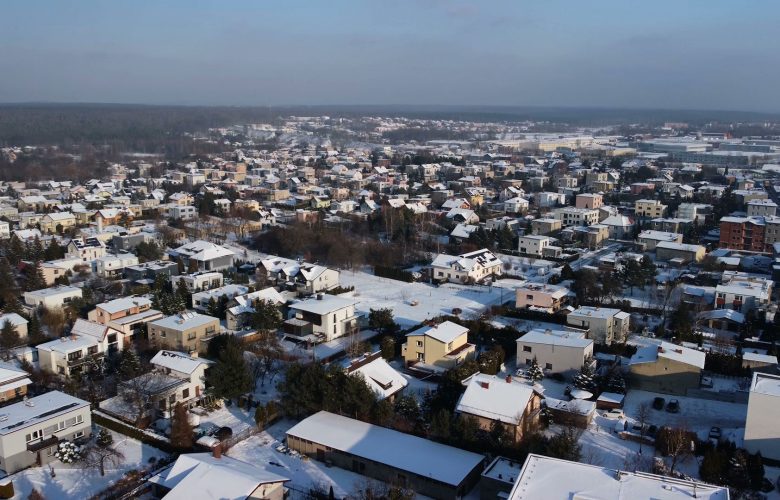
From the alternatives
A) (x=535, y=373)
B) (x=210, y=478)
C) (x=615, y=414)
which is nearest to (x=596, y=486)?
(x=615, y=414)

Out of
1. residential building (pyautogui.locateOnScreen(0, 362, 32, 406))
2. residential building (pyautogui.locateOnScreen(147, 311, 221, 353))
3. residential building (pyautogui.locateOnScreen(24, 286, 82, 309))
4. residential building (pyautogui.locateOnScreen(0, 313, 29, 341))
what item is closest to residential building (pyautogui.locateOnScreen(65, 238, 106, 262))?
residential building (pyautogui.locateOnScreen(24, 286, 82, 309))

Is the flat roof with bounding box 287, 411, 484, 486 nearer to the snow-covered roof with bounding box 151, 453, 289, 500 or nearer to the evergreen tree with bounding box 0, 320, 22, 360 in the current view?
the snow-covered roof with bounding box 151, 453, 289, 500

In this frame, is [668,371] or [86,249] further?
[86,249]

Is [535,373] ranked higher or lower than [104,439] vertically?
higher

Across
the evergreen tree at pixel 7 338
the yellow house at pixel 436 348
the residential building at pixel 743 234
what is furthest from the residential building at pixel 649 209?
the evergreen tree at pixel 7 338

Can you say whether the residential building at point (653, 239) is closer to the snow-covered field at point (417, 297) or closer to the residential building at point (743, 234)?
the residential building at point (743, 234)

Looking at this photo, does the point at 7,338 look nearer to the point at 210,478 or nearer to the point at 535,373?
the point at 210,478
